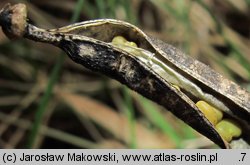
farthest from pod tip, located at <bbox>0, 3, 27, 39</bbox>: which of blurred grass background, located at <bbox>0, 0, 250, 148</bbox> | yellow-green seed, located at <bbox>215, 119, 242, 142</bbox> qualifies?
blurred grass background, located at <bbox>0, 0, 250, 148</bbox>

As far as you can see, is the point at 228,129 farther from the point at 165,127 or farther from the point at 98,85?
the point at 98,85

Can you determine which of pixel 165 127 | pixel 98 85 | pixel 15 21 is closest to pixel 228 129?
pixel 15 21

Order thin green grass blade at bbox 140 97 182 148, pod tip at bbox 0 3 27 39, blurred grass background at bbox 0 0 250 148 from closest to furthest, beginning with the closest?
pod tip at bbox 0 3 27 39, thin green grass blade at bbox 140 97 182 148, blurred grass background at bbox 0 0 250 148

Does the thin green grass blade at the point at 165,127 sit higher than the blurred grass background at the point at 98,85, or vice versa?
the blurred grass background at the point at 98,85

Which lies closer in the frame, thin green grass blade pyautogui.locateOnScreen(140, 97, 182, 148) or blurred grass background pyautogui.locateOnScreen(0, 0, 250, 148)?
thin green grass blade pyautogui.locateOnScreen(140, 97, 182, 148)

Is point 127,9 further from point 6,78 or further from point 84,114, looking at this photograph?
point 6,78

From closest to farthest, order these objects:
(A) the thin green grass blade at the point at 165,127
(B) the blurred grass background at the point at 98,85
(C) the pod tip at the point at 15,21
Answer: (C) the pod tip at the point at 15,21 → (A) the thin green grass blade at the point at 165,127 → (B) the blurred grass background at the point at 98,85

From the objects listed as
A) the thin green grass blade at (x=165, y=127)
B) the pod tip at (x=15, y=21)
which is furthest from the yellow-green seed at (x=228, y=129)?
the thin green grass blade at (x=165, y=127)

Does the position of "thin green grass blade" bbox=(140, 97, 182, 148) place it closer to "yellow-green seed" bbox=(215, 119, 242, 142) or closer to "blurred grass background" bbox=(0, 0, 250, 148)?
"blurred grass background" bbox=(0, 0, 250, 148)

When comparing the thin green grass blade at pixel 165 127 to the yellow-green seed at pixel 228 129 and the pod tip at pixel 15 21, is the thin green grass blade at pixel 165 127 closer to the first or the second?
the yellow-green seed at pixel 228 129
